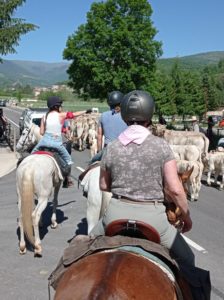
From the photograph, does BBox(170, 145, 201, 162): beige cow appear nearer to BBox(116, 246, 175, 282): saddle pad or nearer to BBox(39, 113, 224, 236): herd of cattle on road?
BBox(39, 113, 224, 236): herd of cattle on road

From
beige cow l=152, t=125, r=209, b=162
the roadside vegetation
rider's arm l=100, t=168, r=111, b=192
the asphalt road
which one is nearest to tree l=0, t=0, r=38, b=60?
beige cow l=152, t=125, r=209, b=162

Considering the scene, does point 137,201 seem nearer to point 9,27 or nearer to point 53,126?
point 53,126

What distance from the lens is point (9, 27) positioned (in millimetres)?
23703

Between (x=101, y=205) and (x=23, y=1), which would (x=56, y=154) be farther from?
(x=23, y=1)

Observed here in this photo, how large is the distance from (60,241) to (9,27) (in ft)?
58.5

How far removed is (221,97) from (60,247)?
130 m

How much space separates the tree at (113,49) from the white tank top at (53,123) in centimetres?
4209

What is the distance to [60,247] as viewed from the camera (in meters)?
7.97

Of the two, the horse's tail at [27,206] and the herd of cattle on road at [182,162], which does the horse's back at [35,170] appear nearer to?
the horse's tail at [27,206]

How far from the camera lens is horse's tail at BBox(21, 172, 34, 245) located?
7.39 m

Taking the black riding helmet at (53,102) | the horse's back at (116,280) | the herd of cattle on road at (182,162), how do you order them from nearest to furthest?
the horse's back at (116,280), the herd of cattle on road at (182,162), the black riding helmet at (53,102)

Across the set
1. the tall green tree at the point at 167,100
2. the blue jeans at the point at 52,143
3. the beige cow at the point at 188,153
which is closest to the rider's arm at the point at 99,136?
the blue jeans at the point at 52,143

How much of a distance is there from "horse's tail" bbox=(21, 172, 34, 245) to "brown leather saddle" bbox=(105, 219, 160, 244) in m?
3.74

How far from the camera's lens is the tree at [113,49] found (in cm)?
5075
